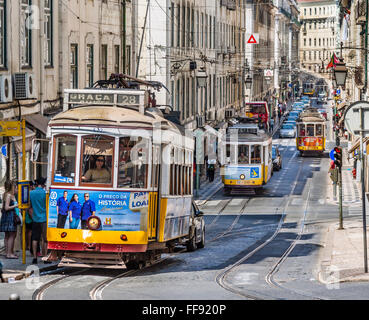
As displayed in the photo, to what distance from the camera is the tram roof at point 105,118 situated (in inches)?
679

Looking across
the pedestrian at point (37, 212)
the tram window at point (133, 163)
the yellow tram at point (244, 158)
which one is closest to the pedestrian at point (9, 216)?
the pedestrian at point (37, 212)

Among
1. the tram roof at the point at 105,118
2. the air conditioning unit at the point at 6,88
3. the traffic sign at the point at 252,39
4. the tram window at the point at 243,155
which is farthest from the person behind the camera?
the traffic sign at the point at 252,39

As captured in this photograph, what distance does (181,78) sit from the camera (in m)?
53.0

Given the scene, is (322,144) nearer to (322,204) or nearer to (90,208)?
(322,204)

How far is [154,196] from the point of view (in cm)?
1756

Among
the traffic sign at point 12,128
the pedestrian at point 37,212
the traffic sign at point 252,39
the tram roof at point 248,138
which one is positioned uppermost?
the traffic sign at point 252,39

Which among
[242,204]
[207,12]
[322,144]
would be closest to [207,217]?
[242,204]

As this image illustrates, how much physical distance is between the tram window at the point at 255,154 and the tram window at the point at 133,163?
2717 centimetres

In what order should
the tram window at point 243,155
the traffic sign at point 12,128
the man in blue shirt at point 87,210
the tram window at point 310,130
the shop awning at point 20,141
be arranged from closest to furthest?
the man in blue shirt at point 87,210 < the traffic sign at point 12,128 < the shop awning at point 20,141 < the tram window at point 243,155 < the tram window at point 310,130

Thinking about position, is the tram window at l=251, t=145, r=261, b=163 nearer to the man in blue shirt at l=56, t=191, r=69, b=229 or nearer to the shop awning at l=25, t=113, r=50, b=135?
the shop awning at l=25, t=113, r=50, b=135

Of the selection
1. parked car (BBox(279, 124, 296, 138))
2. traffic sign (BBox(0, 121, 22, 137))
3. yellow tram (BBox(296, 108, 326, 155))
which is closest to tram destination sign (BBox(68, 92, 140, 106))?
traffic sign (BBox(0, 121, 22, 137))

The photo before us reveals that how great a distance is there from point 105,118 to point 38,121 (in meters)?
10.5

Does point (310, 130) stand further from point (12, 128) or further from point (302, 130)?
point (12, 128)

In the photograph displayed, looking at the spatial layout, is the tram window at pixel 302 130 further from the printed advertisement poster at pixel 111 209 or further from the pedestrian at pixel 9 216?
the printed advertisement poster at pixel 111 209
